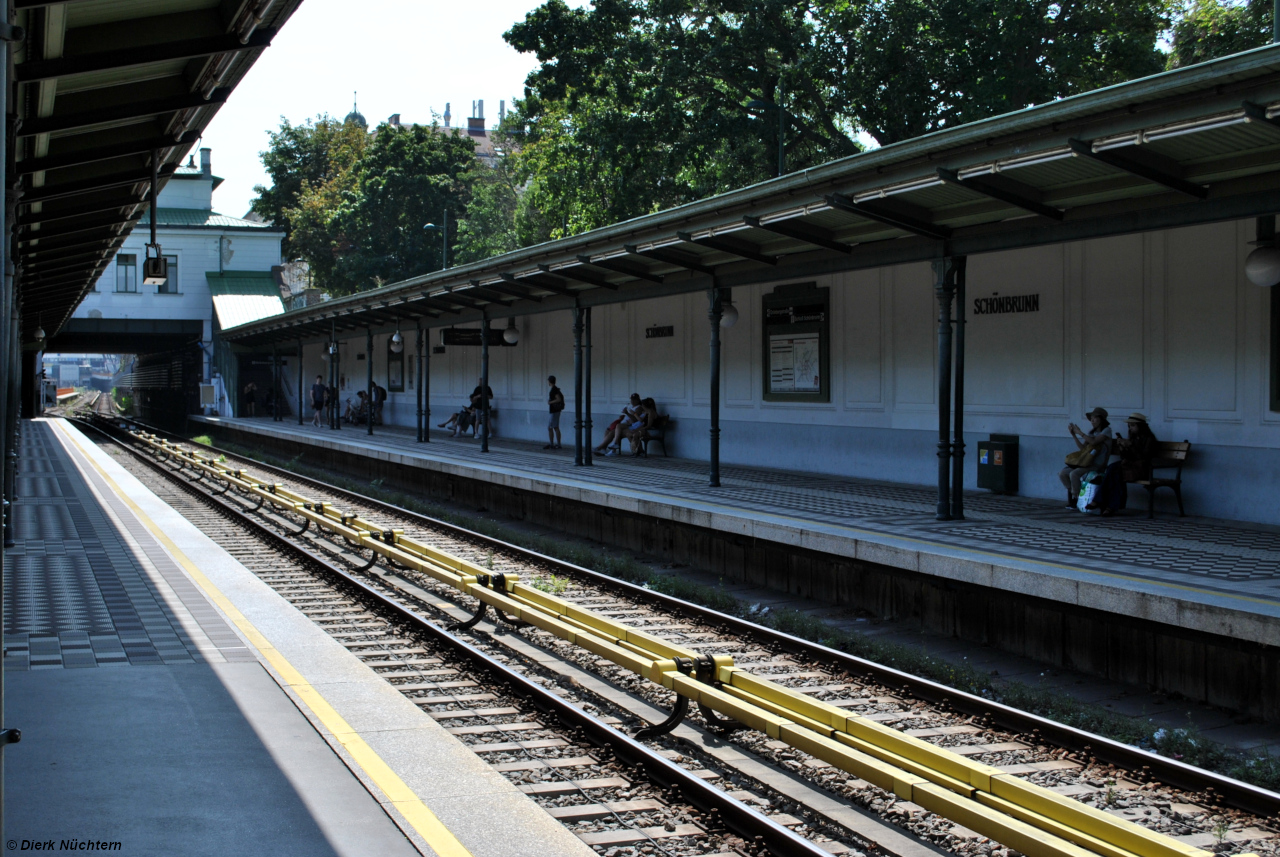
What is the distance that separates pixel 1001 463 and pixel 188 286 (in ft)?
143

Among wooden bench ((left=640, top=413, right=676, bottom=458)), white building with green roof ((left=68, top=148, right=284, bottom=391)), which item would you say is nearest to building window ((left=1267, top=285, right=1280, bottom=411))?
wooden bench ((left=640, top=413, right=676, bottom=458))

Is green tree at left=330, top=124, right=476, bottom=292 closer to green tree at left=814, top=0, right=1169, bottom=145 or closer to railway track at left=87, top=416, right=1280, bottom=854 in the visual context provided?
green tree at left=814, top=0, right=1169, bottom=145

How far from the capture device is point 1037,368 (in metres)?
11.8

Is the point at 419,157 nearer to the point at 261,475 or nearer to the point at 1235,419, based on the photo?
the point at 261,475

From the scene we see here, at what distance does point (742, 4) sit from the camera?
93.7 ft

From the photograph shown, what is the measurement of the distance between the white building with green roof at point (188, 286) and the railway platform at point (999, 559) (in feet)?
111

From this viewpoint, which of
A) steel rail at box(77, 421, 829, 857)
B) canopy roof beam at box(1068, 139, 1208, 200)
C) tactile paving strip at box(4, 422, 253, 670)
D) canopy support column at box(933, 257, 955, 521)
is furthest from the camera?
canopy support column at box(933, 257, 955, 521)

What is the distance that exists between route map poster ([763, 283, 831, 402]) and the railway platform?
1.18m

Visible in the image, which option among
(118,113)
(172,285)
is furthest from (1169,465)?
(172,285)

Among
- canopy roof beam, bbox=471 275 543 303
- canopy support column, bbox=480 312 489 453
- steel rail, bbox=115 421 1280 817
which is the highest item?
canopy roof beam, bbox=471 275 543 303

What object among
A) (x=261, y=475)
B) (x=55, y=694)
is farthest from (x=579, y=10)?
(x=55, y=694)

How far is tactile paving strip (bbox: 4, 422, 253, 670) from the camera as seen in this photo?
23.0 feet

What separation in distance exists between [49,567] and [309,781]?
7.15 m

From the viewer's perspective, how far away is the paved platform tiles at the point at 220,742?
4.11 meters
